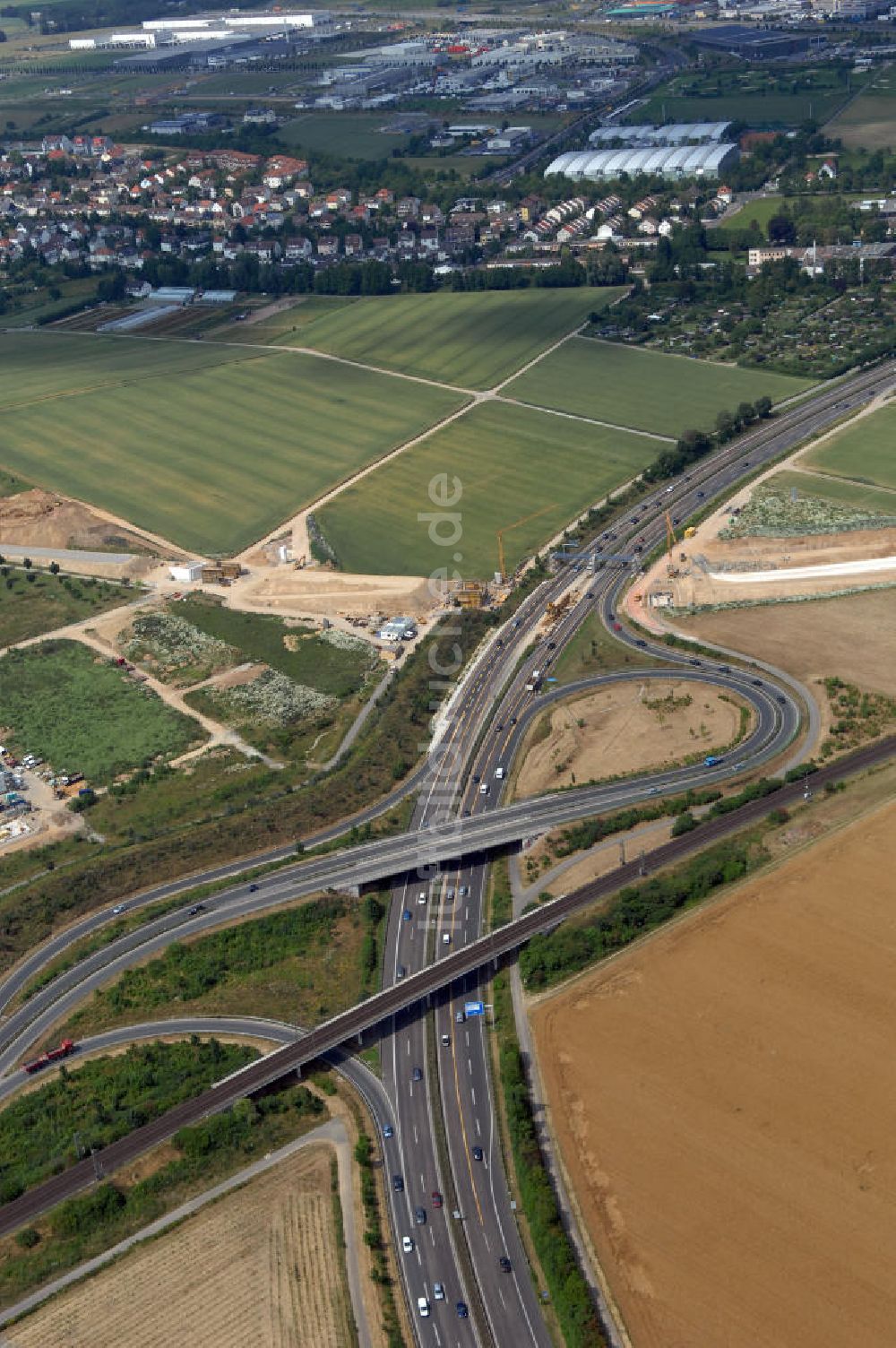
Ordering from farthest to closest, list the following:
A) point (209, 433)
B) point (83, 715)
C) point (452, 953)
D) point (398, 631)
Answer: point (209, 433), point (398, 631), point (83, 715), point (452, 953)

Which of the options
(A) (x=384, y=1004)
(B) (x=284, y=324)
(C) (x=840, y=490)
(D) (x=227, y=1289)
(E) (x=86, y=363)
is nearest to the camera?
(D) (x=227, y=1289)

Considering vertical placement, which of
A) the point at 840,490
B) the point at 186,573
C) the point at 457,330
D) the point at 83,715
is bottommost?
the point at 83,715

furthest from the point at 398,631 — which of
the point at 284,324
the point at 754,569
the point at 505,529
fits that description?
the point at 284,324

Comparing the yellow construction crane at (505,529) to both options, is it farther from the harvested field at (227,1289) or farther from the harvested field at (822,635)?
the harvested field at (227,1289)

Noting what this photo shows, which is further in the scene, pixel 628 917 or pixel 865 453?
pixel 865 453

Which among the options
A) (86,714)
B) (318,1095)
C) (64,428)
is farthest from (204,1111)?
(64,428)

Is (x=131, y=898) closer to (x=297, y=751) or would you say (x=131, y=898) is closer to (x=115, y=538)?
(x=297, y=751)

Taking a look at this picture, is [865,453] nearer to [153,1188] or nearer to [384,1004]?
[384,1004]
